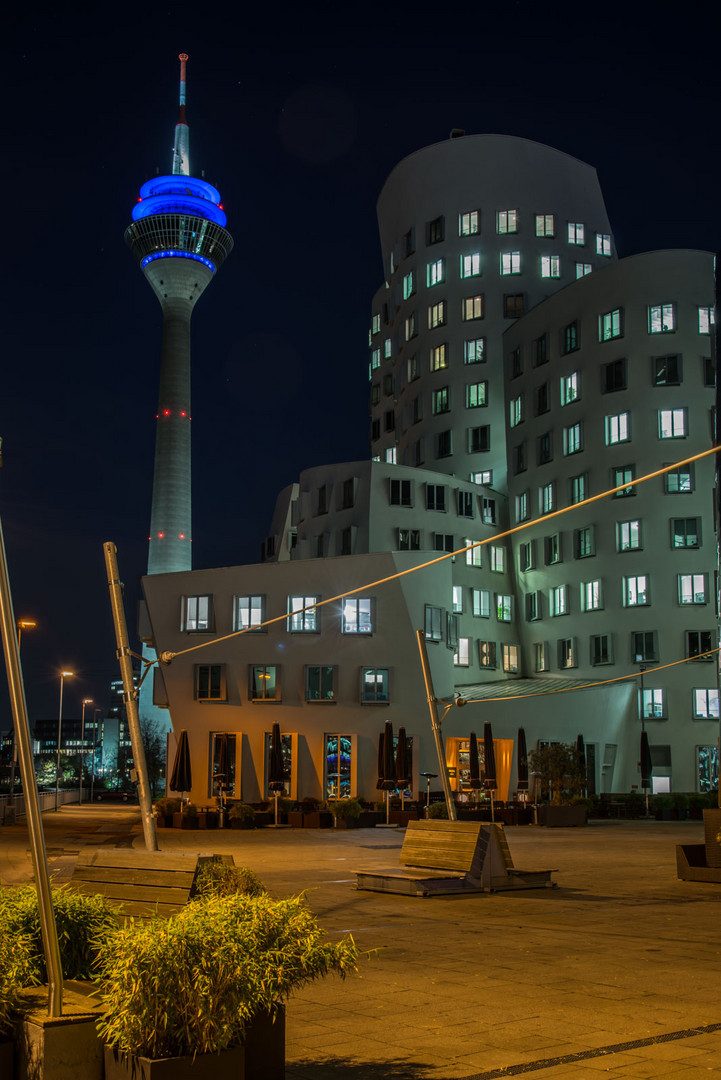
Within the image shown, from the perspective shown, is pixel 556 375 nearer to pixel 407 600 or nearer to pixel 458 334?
pixel 458 334

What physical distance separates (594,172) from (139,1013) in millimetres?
72542

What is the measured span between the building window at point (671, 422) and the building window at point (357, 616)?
17616 millimetres

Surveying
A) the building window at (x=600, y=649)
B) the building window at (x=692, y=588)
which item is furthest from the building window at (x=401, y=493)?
the building window at (x=692, y=588)

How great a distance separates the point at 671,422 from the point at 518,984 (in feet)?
156

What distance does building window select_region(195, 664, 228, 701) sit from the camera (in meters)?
47.9

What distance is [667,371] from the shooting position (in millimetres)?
54625

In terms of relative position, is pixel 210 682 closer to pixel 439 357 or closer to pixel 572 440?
pixel 572 440

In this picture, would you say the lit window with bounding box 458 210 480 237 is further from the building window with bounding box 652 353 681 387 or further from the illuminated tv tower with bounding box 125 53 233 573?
the illuminated tv tower with bounding box 125 53 233 573

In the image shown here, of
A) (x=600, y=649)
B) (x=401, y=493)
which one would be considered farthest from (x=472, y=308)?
(x=600, y=649)

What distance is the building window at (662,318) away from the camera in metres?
54.9

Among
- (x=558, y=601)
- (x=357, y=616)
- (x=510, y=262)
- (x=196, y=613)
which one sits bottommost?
(x=357, y=616)

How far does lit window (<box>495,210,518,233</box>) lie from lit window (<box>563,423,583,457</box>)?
15.4 metres

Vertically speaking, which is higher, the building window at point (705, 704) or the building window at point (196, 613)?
the building window at point (196, 613)

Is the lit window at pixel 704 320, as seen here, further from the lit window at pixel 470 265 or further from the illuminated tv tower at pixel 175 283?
the illuminated tv tower at pixel 175 283
